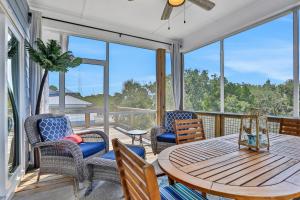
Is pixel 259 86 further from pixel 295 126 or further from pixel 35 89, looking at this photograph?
pixel 35 89

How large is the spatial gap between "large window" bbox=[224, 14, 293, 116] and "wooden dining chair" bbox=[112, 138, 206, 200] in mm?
2343

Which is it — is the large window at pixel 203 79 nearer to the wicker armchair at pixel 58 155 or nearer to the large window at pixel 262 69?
the large window at pixel 262 69

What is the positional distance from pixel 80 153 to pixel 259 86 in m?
3.08

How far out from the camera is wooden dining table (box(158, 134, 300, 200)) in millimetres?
853

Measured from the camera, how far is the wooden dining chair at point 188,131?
6.49ft

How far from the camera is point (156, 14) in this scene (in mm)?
3447

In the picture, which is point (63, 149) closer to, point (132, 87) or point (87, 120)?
point (87, 120)

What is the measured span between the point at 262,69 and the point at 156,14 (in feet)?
7.11

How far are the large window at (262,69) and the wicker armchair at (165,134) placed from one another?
3.42 ft

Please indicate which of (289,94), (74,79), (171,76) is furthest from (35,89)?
(289,94)

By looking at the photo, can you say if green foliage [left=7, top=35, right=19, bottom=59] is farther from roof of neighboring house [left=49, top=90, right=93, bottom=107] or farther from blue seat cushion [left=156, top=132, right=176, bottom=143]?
blue seat cushion [left=156, top=132, right=176, bottom=143]

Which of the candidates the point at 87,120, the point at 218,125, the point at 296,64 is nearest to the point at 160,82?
the point at 218,125

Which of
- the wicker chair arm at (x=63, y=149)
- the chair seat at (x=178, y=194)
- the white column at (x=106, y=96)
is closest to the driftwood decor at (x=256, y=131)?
the chair seat at (x=178, y=194)

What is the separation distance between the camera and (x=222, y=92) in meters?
3.81
